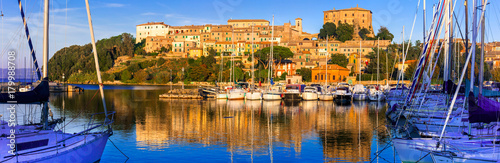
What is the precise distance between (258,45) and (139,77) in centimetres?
3160

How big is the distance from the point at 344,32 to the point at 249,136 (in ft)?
359

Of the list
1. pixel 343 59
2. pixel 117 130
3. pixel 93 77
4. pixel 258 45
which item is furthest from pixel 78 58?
pixel 117 130

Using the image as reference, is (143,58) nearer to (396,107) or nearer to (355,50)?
(355,50)

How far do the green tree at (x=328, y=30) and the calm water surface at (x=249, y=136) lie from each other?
94071 mm

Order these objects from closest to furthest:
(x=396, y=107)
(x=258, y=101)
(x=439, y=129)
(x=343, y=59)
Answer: (x=439, y=129) → (x=396, y=107) → (x=258, y=101) → (x=343, y=59)

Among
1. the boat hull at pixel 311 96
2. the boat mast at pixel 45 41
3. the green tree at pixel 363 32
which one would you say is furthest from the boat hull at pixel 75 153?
the green tree at pixel 363 32

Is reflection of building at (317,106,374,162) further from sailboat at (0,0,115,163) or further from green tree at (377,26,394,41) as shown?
green tree at (377,26,394,41)

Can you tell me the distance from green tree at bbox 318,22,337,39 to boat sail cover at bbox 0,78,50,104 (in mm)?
118502

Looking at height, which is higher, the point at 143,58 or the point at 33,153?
the point at 143,58

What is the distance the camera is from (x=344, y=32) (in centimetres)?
12975

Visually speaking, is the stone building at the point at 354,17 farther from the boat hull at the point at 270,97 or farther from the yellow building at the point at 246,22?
the boat hull at the point at 270,97

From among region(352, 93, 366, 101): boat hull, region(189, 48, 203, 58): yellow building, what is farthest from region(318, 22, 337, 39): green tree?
region(352, 93, 366, 101): boat hull

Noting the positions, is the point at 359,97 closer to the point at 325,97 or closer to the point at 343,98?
the point at 343,98

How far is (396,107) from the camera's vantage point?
104ft
